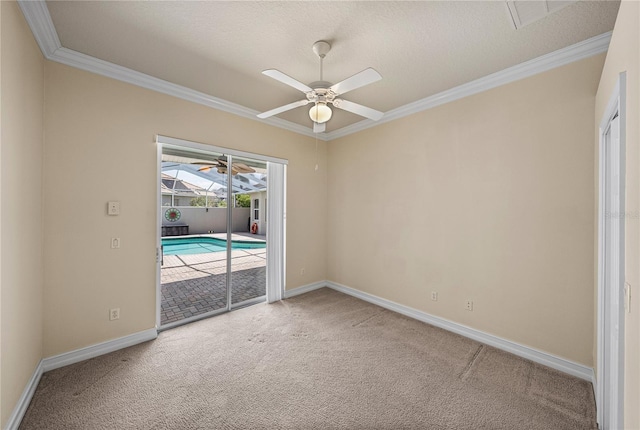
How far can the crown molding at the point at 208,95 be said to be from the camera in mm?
1916

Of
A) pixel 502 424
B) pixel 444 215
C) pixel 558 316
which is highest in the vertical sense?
pixel 444 215

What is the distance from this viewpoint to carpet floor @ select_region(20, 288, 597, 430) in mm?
1764

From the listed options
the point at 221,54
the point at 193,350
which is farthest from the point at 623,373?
the point at 221,54

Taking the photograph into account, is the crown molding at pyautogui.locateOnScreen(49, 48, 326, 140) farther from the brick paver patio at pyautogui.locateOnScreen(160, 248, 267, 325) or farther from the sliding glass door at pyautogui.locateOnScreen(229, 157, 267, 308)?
the brick paver patio at pyautogui.locateOnScreen(160, 248, 267, 325)

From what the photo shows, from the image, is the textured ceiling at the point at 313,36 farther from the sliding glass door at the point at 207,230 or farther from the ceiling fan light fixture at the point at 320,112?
the sliding glass door at the point at 207,230

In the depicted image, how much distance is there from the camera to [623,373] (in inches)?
45.5

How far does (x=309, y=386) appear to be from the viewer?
2100 mm

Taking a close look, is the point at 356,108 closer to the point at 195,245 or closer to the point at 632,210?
the point at 632,210

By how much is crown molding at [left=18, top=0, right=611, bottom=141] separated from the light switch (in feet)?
4.06

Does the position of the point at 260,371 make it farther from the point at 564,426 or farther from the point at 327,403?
the point at 564,426

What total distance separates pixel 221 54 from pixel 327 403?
9.84 ft

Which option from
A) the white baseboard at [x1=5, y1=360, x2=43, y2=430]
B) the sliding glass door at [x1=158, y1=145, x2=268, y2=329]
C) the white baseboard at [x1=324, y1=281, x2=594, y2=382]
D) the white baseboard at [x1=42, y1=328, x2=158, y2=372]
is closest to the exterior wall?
the sliding glass door at [x1=158, y1=145, x2=268, y2=329]

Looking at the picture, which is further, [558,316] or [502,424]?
[558,316]

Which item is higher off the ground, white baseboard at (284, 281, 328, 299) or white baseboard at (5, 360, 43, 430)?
white baseboard at (284, 281, 328, 299)
